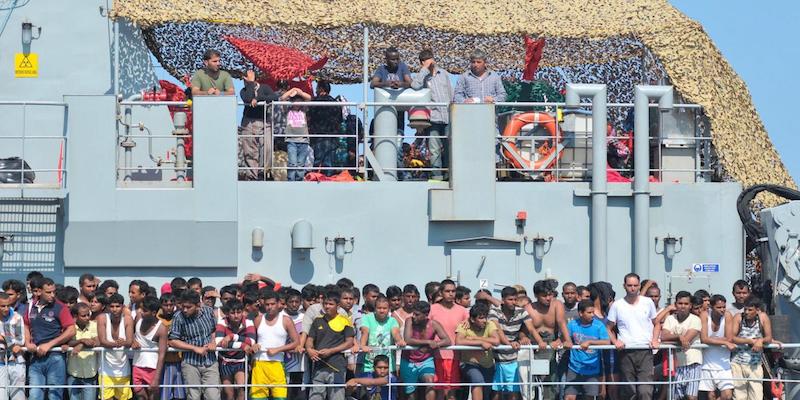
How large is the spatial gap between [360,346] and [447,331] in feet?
3.10

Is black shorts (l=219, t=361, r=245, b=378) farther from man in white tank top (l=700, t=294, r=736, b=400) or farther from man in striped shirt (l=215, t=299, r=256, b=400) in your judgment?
man in white tank top (l=700, t=294, r=736, b=400)

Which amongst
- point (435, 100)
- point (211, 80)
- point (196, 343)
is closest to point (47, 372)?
point (196, 343)

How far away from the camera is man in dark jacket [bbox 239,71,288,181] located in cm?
2045

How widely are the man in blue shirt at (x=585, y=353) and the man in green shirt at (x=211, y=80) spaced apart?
5753mm

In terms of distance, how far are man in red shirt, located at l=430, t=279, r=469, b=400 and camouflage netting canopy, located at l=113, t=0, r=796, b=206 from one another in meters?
5.46

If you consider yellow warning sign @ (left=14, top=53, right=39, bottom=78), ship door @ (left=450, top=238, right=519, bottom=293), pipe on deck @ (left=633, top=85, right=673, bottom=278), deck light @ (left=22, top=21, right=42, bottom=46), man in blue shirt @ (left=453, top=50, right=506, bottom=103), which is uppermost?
deck light @ (left=22, top=21, right=42, bottom=46)

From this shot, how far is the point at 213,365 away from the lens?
16953 millimetres

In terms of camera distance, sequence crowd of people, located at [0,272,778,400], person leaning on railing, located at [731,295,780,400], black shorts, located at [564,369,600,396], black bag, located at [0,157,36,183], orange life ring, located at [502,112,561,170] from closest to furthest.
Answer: crowd of people, located at [0,272,778,400] → black shorts, located at [564,369,600,396] → person leaning on railing, located at [731,295,780,400] → black bag, located at [0,157,36,183] → orange life ring, located at [502,112,561,170]

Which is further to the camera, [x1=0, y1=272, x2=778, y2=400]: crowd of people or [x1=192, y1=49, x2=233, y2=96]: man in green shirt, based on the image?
[x1=192, y1=49, x2=233, y2=96]: man in green shirt

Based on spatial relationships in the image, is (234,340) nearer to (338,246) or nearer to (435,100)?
(338,246)

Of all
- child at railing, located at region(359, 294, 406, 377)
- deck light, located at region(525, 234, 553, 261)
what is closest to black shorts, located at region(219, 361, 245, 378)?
child at railing, located at region(359, 294, 406, 377)

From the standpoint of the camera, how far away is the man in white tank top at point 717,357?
17406mm

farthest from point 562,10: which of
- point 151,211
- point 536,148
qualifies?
point 151,211

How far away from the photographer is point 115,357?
55.7 ft
